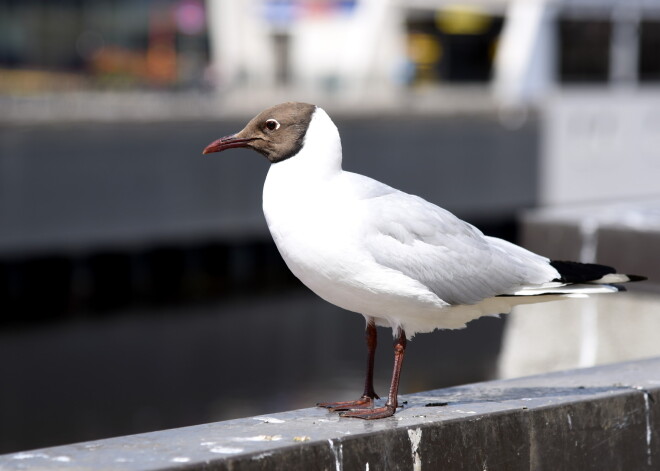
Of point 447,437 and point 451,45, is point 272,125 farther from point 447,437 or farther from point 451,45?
point 451,45

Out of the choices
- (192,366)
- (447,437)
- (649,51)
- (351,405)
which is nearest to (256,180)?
(192,366)

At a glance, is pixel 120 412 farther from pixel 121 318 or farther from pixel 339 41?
pixel 339 41

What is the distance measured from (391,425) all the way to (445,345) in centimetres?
1587

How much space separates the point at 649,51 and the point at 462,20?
23.1 ft

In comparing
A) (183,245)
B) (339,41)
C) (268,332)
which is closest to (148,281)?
(183,245)

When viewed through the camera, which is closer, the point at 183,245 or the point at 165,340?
the point at 165,340

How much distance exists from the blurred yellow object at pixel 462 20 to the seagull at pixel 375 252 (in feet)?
132

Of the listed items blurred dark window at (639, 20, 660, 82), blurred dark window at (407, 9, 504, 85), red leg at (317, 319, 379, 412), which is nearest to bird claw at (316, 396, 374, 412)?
red leg at (317, 319, 379, 412)

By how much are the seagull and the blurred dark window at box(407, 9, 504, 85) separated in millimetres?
40272

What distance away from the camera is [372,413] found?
4.68m

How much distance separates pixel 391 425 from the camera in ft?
14.5

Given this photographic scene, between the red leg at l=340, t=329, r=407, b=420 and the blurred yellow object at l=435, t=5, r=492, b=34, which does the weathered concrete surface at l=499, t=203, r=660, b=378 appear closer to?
the red leg at l=340, t=329, r=407, b=420

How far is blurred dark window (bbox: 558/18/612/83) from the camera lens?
43.2 meters

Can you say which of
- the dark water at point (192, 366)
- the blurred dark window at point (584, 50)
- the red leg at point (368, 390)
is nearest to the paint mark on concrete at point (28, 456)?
the red leg at point (368, 390)
